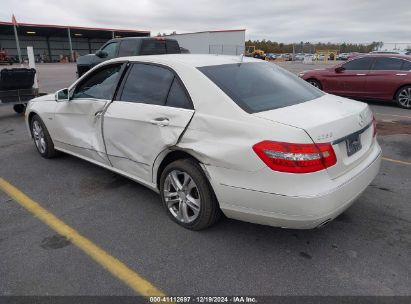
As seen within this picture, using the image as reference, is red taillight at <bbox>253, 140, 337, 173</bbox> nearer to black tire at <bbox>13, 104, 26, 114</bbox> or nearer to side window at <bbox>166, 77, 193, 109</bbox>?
side window at <bbox>166, 77, 193, 109</bbox>

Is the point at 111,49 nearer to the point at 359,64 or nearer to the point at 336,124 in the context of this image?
the point at 359,64

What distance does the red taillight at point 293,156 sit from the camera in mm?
2531

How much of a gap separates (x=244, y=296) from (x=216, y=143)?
1152 mm

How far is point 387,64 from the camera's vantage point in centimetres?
1026

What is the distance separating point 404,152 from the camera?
5727mm

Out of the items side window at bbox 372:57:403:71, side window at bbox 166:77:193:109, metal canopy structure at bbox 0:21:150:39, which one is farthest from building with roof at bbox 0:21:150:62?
side window at bbox 166:77:193:109

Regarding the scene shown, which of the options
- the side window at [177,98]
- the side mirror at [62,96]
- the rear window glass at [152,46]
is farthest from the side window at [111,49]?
the side window at [177,98]

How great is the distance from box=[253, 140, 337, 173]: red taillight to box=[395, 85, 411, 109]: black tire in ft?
29.3

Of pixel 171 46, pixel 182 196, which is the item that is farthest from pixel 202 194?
pixel 171 46

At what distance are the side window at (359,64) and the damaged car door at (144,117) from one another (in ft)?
28.9

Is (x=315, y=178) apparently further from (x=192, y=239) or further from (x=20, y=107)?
(x=20, y=107)

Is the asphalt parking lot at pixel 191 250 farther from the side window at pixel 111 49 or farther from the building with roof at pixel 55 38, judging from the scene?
the building with roof at pixel 55 38

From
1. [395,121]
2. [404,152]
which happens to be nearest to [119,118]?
[404,152]

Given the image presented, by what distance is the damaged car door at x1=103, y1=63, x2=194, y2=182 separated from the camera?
321 cm
